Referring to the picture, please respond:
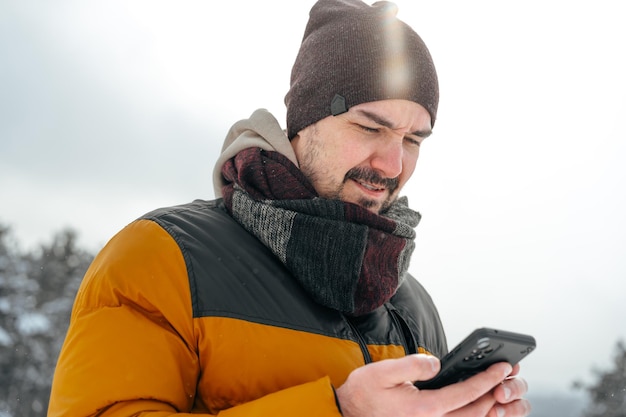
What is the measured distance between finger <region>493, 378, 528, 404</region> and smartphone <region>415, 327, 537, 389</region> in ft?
0.23

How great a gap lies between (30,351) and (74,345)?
31.5 meters

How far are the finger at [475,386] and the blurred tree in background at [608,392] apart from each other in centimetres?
2527

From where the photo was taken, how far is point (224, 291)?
207 cm

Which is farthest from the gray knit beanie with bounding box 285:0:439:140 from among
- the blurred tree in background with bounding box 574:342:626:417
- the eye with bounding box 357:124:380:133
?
the blurred tree in background with bounding box 574:342:626:417

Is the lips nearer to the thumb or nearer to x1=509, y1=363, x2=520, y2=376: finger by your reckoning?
x1=509, y1=363, x2=520, y2=376: finger

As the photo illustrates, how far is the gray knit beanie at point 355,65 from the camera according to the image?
2.86 m

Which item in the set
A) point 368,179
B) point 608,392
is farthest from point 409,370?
point 608,392

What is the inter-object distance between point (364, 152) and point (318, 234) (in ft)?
1.92

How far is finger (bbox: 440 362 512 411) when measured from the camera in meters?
1.59

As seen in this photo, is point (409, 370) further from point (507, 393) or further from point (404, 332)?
point (404, 332)

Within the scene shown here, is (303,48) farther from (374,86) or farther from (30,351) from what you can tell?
Result: (30,351)

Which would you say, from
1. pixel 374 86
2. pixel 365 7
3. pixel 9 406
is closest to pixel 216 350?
pixel 374 86

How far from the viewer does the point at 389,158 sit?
2.72 meters

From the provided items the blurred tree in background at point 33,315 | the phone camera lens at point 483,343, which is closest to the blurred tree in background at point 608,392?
the blurred tree in background at point 33,315
